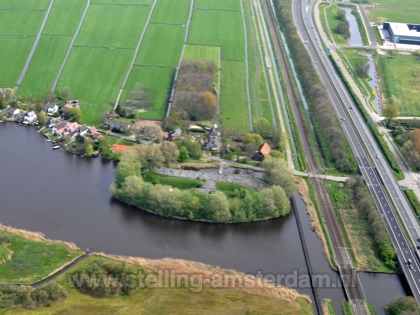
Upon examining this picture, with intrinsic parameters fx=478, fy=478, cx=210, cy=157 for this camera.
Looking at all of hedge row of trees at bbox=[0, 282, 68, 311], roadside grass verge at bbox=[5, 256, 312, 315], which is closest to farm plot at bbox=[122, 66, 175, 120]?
roadside grass verge at bbox=[5, 256, 312, 315]

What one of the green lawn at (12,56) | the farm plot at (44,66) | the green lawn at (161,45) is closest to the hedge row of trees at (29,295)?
the farm plot at (44,66)

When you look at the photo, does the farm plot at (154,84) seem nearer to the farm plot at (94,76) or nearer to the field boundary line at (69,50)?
the farm plot at (94,76)

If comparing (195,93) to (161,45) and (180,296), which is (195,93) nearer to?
(161,45)

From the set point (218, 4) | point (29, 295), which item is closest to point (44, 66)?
point (218, 4)

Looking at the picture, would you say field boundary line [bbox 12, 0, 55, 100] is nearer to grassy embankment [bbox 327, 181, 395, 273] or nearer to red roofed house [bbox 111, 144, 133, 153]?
red roofed house [bbox 111, 144, 133, 153]

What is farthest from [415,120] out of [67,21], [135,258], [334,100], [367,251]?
[67,21]

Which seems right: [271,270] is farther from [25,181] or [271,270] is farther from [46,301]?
[25,181]
